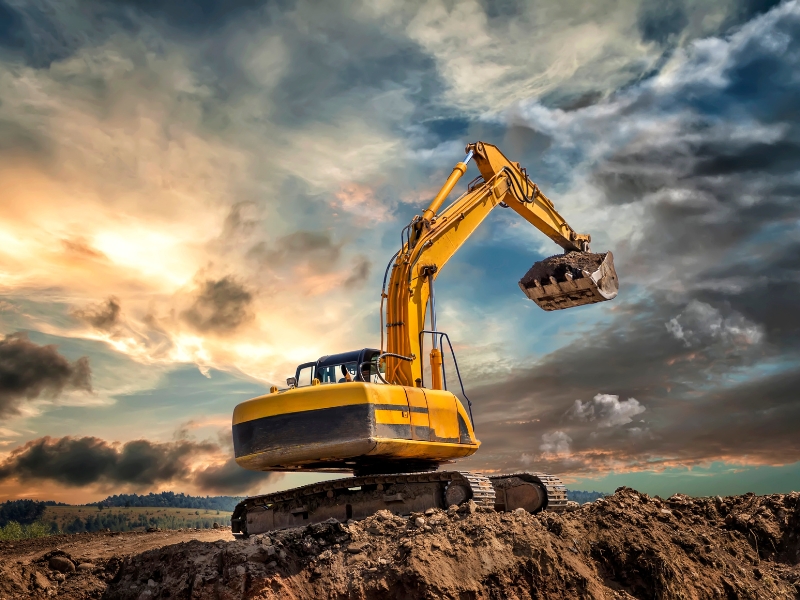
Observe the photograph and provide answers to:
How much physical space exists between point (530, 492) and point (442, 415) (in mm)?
2090

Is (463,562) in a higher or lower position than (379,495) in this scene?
lower

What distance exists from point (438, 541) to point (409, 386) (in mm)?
2881

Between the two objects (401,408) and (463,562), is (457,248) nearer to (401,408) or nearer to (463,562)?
(401,408)

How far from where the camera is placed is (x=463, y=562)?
8.11 metres

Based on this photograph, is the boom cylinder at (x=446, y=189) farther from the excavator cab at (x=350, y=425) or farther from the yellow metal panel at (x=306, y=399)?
the yellow metal panel at (x=306, y=399)

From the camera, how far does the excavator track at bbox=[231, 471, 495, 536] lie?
32.5ft

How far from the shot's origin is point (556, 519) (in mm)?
9297

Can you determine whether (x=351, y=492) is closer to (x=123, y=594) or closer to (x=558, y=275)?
(x=123, y=594)

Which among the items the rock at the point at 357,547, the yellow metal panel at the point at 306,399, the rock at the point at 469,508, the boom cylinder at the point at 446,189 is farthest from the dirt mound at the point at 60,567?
the boom cylinder at the point at 446,189

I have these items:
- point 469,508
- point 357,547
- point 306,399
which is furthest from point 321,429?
point 469,508

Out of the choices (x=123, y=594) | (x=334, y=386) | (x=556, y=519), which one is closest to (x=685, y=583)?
(x=556, y=519)

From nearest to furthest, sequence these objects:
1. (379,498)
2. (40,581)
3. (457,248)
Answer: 1. (40,581)
2. (379,498)
3. (457,248)

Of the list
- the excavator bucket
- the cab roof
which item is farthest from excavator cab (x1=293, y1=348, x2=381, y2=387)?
the excavator bucket


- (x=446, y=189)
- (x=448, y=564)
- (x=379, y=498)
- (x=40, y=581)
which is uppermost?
(x=446, y=189)
